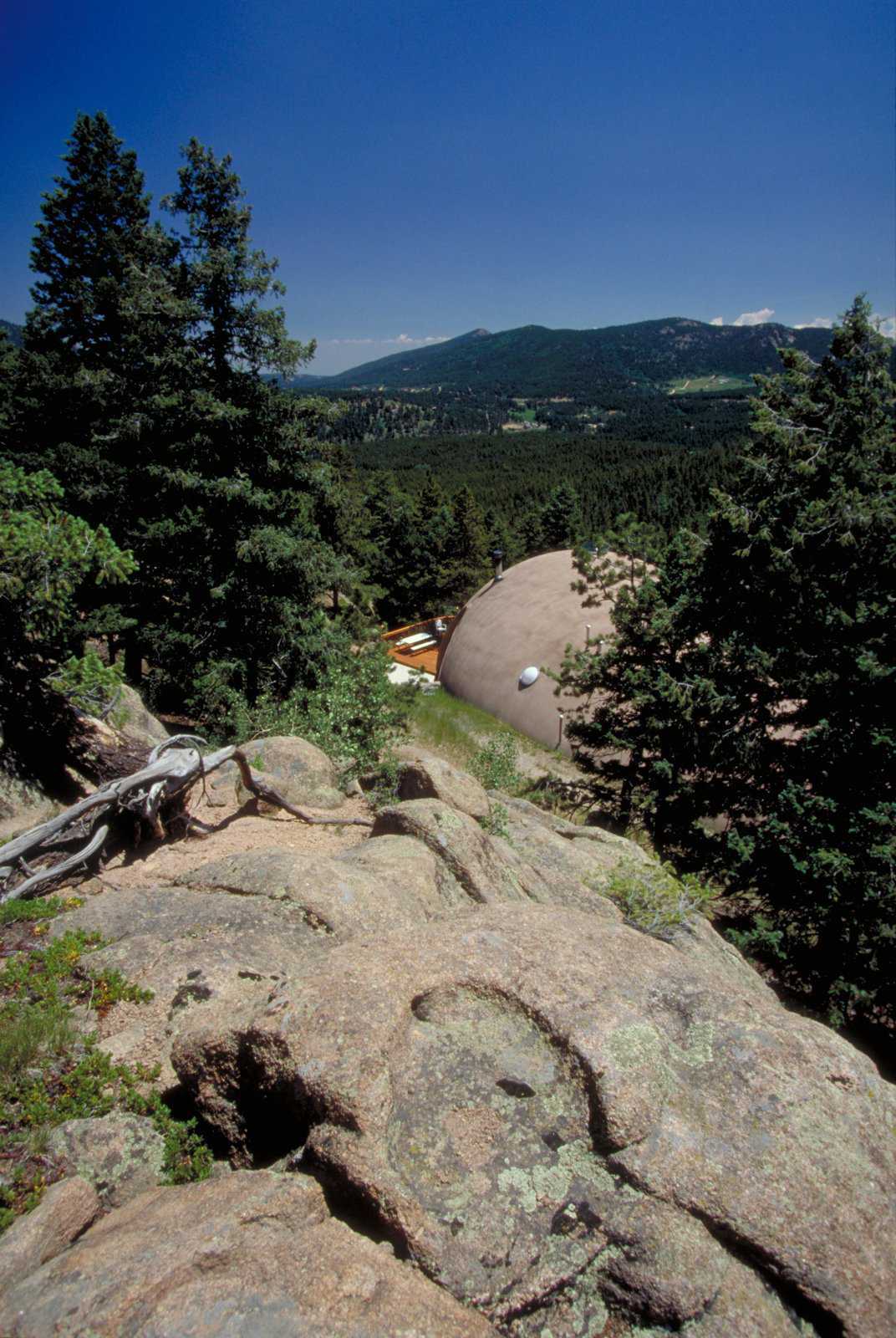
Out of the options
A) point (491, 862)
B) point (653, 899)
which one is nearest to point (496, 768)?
point (491, 862)

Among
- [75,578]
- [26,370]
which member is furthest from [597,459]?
[75,578]

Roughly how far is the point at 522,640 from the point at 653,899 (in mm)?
17967

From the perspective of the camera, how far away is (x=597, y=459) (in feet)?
429

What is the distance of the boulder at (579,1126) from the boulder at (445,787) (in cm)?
432

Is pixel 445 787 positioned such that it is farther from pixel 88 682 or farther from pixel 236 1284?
pixel 236 1284

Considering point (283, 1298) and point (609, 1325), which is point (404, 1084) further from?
point (609, 1325)

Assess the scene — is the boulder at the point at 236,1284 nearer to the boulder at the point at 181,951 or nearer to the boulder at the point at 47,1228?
the boulder at the point at 47,1228

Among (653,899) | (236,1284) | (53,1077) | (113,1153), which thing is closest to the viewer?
(236,1284)

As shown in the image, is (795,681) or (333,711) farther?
(333,711)

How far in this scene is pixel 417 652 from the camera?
122 ft

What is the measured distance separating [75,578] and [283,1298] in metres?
7.35

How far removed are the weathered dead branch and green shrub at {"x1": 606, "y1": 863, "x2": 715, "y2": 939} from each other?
434 centimetres

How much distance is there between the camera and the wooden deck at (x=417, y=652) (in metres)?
34.2

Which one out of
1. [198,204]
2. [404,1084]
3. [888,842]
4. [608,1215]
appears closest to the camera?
[608,1215]
